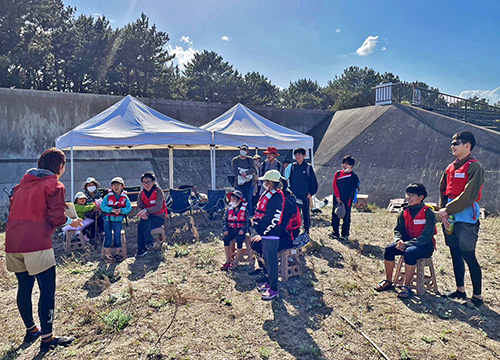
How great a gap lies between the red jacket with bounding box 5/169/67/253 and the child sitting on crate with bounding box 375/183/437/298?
12.7 feet

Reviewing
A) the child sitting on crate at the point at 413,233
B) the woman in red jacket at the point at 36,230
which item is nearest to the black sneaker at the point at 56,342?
the woman in red jacket at the point at 36,230

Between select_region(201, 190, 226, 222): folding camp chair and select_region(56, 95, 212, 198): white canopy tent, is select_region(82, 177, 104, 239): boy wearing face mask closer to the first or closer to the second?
select_region(56, 95, 212, 198): white canopy tent

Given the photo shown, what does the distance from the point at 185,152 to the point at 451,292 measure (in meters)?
13.1

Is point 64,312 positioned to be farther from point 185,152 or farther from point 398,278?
point 185,152

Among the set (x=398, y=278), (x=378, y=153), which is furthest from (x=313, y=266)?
(x=378, y=153)

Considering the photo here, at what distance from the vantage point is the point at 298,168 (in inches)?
260

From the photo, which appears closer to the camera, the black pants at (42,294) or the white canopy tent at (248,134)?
the black pants at (42,294)

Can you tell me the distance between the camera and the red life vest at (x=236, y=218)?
5.03 m

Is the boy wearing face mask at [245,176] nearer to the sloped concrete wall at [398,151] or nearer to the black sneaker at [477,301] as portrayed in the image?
the black sneaker at [477,301]

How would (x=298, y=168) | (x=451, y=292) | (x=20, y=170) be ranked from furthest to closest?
(x=20, y=170) < (x=298, y=168) < (x=451, y=292)

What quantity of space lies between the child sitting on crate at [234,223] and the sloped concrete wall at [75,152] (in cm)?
882

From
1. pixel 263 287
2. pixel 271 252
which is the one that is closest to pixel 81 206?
pixel 263 287

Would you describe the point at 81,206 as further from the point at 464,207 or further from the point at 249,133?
the point at 464,207

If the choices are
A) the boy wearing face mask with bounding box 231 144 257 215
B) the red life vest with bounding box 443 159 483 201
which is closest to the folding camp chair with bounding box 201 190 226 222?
the boy wearing face mask with bounding box 231 144 257 215
